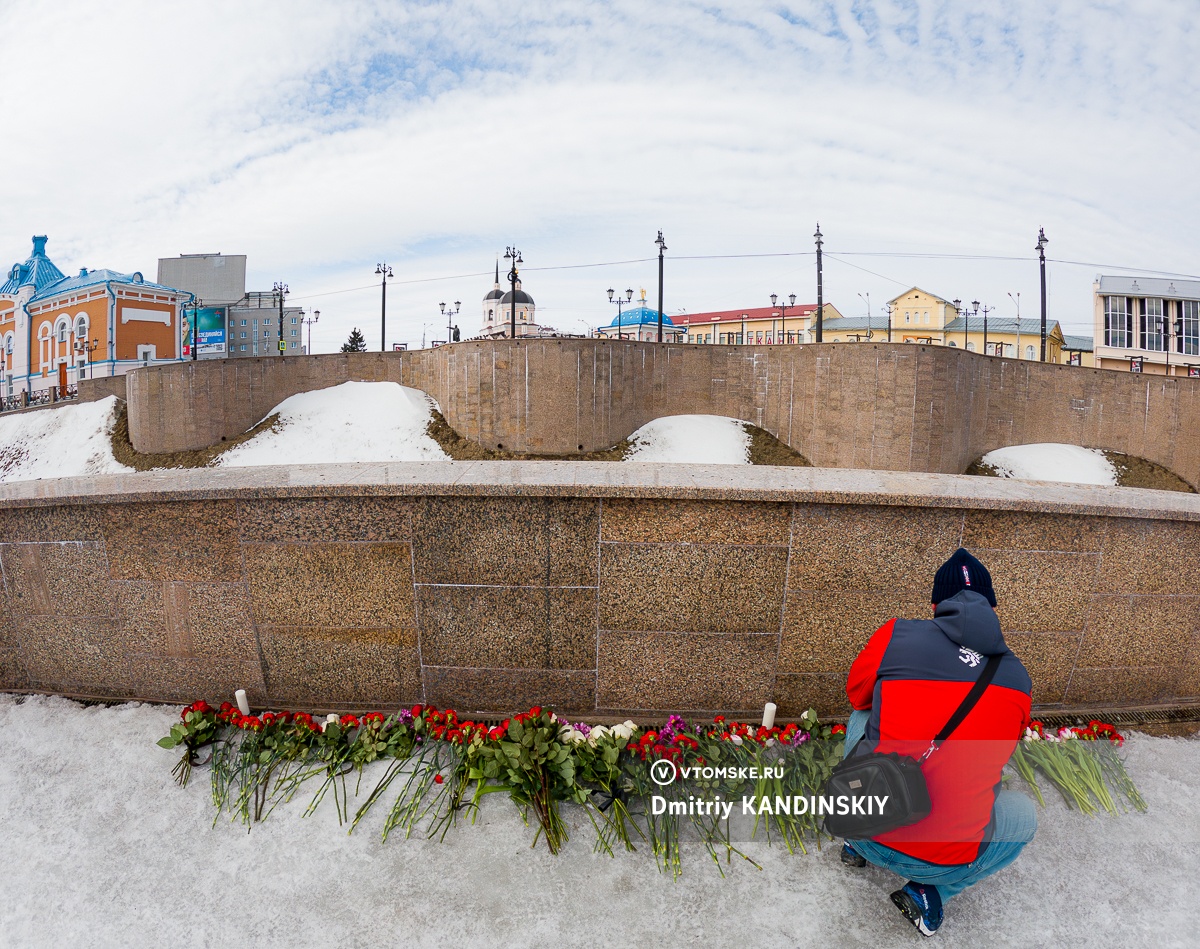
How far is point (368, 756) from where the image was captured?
292cm

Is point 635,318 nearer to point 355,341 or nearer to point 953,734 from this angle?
point 355,341

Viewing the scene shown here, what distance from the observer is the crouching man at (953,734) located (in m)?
2.06

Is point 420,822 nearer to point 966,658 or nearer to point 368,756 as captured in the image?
point 368,756

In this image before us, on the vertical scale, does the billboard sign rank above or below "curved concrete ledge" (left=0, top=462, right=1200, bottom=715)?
above

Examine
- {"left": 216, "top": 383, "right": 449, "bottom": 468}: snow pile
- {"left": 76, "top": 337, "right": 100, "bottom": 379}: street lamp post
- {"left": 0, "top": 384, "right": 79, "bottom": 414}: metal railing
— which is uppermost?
{"left": 76, "top": 337, "right": 100, "bottom": 379}: street lamp post

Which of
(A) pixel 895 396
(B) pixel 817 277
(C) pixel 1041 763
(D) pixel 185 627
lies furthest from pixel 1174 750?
(B) pixel 817 277

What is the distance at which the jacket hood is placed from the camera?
A: 2055 millimetres

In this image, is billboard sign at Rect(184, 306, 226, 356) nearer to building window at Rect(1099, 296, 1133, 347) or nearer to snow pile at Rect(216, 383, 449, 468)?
snow pile at Rect(216, 383, 449, 468)

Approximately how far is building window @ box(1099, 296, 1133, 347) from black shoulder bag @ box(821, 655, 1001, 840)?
181 ft

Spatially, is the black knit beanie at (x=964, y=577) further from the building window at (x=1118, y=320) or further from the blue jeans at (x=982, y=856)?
the building window at (x=1118, y=320)

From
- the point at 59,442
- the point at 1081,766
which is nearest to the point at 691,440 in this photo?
the point at 1081,766

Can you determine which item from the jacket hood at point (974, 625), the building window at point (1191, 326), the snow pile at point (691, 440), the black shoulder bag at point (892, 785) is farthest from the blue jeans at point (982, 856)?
the building window at point (1191, 326)

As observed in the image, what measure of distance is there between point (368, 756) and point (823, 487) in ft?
7.50

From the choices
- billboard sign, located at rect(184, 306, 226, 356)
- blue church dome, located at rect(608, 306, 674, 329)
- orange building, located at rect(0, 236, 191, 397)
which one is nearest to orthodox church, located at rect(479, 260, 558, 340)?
blue church dome, located at rect(608, 306, 674, 329)
